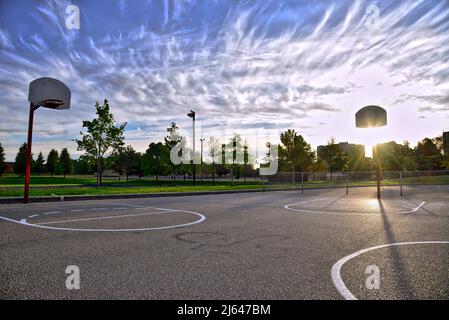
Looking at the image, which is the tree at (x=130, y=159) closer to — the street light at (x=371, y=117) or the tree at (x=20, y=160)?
the tree at (x=20, y=160)

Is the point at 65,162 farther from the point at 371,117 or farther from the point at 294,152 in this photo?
the point at 371,117

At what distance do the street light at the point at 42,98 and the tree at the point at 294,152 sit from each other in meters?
33.5

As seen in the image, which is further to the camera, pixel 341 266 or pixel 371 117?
pixel 371 117

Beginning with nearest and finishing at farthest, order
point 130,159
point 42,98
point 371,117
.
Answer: point 42,98 < point 371,117 < point 130,159

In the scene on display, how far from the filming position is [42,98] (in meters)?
14.0

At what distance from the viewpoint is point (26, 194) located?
540 inches

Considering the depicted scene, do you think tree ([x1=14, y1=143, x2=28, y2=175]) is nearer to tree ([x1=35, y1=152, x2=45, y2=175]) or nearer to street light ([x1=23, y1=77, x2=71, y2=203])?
tree ([x1=35, y1=152, x2=45, y2=175])

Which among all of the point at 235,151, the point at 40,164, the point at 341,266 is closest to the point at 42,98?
the point at 341,266

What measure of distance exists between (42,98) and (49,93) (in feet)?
1.39

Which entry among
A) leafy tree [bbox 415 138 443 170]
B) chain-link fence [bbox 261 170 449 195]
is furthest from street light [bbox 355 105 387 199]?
leafy tree [bbox 415 138 443 170]

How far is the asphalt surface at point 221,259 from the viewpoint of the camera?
341 centimetres

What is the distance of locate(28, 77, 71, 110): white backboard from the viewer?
46.0 ft
